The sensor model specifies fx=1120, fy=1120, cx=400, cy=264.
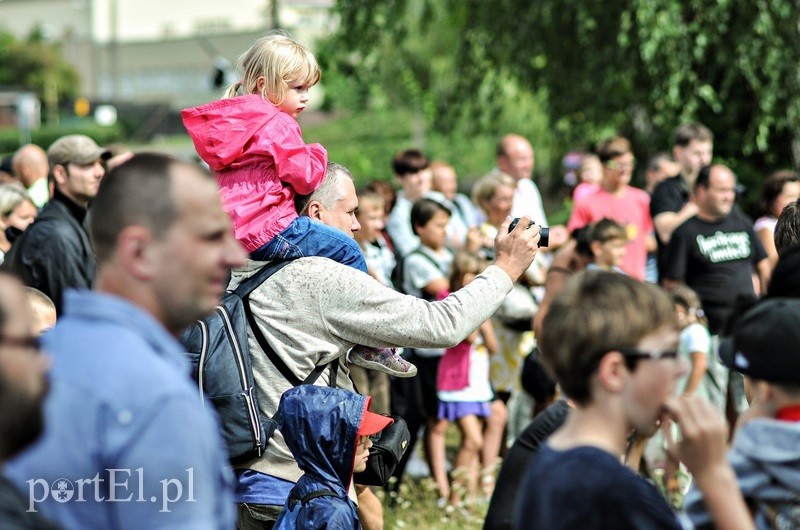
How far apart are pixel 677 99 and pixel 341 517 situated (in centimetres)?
926

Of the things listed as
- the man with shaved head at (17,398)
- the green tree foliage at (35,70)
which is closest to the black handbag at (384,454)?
the man with shaved head at (17,398)

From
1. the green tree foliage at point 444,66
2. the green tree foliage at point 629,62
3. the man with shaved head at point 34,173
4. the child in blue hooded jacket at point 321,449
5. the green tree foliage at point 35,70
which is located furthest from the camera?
the green tree foliage at point 35,70

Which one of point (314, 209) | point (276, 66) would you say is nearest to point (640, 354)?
point (314, 209)

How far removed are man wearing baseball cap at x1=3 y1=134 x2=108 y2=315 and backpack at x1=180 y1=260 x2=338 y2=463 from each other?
2496 mm

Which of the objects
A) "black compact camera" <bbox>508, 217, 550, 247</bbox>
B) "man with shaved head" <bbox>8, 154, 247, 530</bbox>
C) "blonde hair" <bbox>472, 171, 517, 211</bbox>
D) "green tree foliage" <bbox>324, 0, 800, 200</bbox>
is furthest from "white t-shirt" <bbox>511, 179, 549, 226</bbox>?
"man with shaved head" <bbox>8, 154, 247, 530</bbox>

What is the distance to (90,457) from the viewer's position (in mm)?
1878

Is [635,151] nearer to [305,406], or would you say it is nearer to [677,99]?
[677,99]

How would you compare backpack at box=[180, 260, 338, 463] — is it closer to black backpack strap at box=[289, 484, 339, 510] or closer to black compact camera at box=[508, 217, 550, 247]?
black backpack strap at box=[289, 484, 339, 510]

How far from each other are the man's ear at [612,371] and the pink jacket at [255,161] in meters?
1.60

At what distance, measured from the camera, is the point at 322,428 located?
11.4 feet

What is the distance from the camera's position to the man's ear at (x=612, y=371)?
234 centimetres

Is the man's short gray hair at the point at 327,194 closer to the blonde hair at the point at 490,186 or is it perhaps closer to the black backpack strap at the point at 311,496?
the black backpack strap at the point at 311,496

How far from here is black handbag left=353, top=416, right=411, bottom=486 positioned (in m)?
3.93

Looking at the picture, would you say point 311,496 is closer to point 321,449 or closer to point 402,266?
point 321,449
